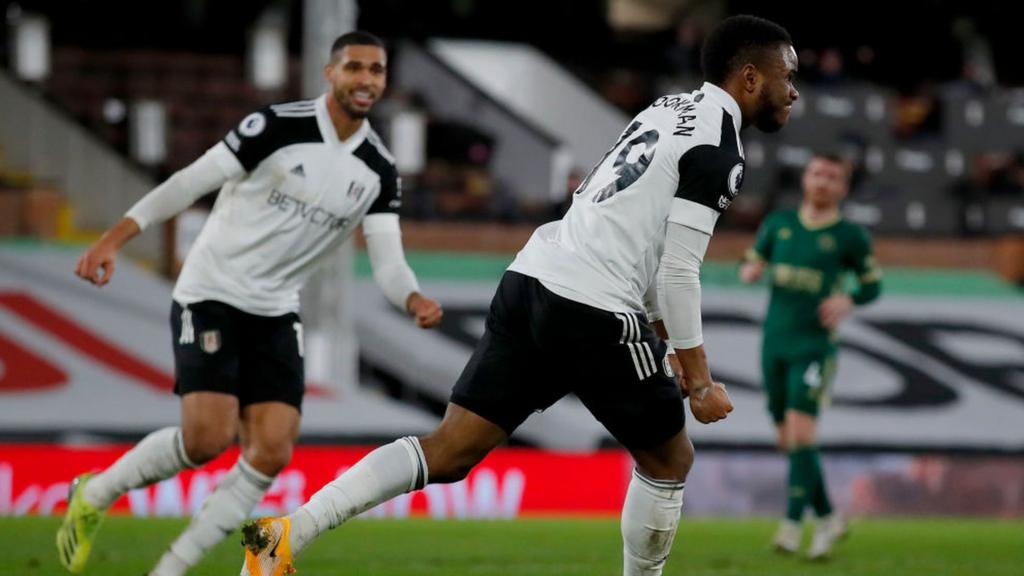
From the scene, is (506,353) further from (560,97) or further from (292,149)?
(560,97)

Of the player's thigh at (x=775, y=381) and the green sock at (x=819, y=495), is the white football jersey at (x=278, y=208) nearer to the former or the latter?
the player's thigh at (x=775, y=381)

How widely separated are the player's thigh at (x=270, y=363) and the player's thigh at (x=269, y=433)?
0.03 m

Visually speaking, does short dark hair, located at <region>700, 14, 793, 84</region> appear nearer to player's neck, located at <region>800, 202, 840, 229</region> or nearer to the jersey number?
the jersey number

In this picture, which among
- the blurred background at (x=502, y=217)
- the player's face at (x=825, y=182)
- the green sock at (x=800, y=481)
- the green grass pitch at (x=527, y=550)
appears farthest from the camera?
the blurred background at (x=502, y=217)

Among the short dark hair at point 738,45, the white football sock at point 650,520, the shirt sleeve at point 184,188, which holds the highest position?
the short dark hair at point 738,45

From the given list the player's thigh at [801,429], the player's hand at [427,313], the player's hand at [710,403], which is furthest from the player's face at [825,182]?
the player's hand at [710,403]

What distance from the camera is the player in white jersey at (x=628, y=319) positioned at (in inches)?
209

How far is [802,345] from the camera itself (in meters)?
9.70

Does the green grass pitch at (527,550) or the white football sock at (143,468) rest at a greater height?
the white football sock at (143,468)

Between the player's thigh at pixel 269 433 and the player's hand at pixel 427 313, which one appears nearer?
the player's hand at pixel 427 313

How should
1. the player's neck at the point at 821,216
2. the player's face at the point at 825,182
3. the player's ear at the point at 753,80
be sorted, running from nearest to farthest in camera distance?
the player's ear at the point at 753,80, the player's face at the point at 825,182, the player's neck at the point at 821,216

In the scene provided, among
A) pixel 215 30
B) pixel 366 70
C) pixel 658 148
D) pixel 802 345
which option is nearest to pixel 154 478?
pixel 366 70

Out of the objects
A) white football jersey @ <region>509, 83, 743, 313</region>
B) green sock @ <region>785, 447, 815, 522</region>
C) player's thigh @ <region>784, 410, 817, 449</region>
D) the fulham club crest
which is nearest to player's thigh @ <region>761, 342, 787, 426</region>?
player's thigh @ <region>784, 410, 817, 449</region>

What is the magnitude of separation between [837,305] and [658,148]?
4430mm
